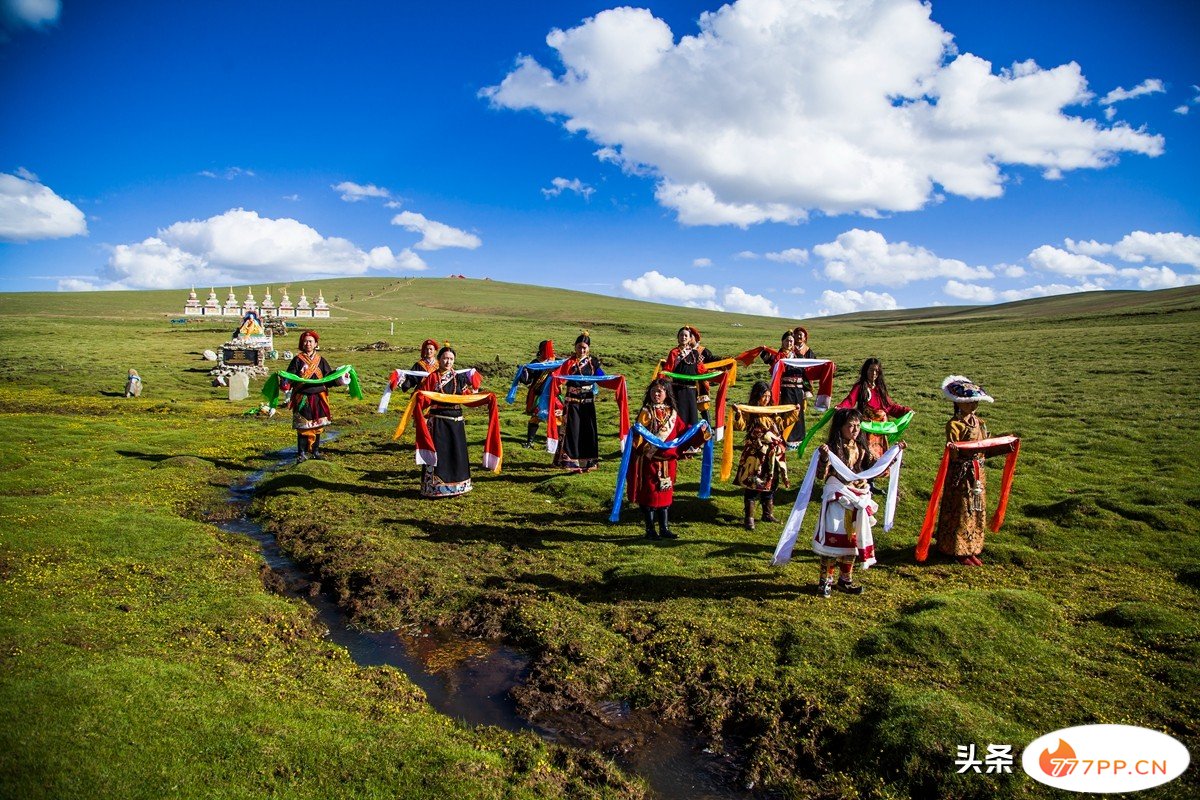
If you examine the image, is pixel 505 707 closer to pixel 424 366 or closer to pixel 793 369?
pixel 424 366

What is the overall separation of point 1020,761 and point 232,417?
91.6 ft

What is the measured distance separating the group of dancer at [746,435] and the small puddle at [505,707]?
3612 mm

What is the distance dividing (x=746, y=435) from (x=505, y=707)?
7.75 metres

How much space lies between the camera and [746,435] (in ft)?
43.5

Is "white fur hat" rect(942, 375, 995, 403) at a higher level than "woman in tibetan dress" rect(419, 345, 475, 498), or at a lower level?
higher

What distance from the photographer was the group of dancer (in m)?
9.61

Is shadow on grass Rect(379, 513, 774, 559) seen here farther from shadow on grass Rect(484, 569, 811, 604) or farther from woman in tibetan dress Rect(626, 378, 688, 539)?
shadow on grass Rect(484, 569, 811, 604)

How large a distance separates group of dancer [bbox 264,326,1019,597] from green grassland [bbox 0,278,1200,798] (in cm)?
71

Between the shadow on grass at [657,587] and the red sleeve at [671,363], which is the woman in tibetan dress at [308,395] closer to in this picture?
the red sleeve at [671,363]

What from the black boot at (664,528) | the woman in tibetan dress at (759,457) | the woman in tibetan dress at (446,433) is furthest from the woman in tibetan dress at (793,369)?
the woman in tibetan dress at (446,433)

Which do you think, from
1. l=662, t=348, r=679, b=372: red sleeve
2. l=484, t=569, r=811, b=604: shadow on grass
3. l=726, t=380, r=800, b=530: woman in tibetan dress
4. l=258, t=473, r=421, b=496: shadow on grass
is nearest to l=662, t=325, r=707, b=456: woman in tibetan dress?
l=662, t=348, r=679, b=372: red sleeve

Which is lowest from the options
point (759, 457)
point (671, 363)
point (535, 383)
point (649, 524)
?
point (649, 524)

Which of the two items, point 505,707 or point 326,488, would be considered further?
point 326,488

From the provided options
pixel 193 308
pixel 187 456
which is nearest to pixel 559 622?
pixel 187 456
